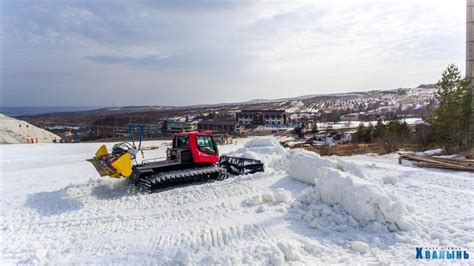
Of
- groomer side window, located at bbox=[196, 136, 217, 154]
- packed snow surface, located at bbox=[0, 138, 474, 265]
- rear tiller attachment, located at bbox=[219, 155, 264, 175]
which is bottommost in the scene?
packed snow surface, located at bbox=[0, 138, 474, 265]

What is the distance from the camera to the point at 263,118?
248 ft

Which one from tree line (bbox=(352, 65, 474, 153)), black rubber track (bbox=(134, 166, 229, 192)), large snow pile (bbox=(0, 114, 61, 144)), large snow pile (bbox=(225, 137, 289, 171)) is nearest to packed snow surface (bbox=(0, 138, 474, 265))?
black rubber track (bbox=(134, 166, 229, 192))

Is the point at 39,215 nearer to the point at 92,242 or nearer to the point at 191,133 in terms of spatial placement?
the point at 92,242

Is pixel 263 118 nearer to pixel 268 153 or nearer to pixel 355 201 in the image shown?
pixel 268 153

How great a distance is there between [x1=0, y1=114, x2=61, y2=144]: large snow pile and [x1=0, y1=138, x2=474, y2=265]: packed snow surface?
1126 inches

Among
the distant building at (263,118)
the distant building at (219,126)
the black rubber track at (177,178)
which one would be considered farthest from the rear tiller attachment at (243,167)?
the distant building at (263,118)

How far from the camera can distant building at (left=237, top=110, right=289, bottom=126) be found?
74.4 metres

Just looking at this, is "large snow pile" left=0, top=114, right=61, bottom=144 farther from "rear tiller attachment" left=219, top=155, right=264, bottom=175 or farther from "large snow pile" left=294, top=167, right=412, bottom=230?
"large snow pile" left=294, top=167, right=412, bottom=230

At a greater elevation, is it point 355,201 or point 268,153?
point 355,201

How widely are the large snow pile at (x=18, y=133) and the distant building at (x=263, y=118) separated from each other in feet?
144

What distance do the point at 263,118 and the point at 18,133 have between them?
5187 centimetres

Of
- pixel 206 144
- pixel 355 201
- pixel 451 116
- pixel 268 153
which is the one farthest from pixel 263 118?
pixel 355 201

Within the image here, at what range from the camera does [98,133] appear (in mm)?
55594

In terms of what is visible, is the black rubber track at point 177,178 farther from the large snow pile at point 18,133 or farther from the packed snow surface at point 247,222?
the large snow pile at point 18,133
